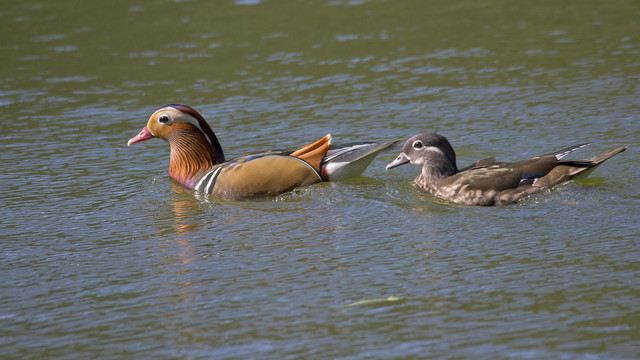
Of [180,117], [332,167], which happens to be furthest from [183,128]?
[332,167]

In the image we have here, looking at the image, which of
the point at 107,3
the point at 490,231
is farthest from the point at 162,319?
the point at 107,3

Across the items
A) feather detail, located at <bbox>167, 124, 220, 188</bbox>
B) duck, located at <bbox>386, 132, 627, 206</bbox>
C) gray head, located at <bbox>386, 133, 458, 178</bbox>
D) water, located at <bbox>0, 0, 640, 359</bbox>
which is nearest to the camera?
water, located at <bbox>0, 0, 640, 359</bbox>

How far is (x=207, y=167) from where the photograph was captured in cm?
1002

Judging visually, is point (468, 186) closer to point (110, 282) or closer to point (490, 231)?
point (490, 231)

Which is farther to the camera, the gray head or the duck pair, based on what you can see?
the gray head

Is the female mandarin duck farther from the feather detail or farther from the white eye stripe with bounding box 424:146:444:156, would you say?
the white eye stripe with bounding box 424:146:444:156

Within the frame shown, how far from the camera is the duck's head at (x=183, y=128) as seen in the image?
10.1 meters

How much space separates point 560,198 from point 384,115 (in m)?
3.65

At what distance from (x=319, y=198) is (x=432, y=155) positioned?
1224 millimetres

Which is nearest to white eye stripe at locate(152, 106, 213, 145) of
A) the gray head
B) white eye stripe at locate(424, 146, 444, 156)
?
the gray head

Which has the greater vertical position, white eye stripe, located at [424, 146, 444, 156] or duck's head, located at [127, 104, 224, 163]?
duck's head, located at [127, 104, 224, 163]

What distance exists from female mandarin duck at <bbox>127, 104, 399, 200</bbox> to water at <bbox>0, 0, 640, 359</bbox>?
6.9 inches

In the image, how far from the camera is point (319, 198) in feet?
30.0

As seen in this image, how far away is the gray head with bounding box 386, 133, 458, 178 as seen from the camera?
30.3ft
